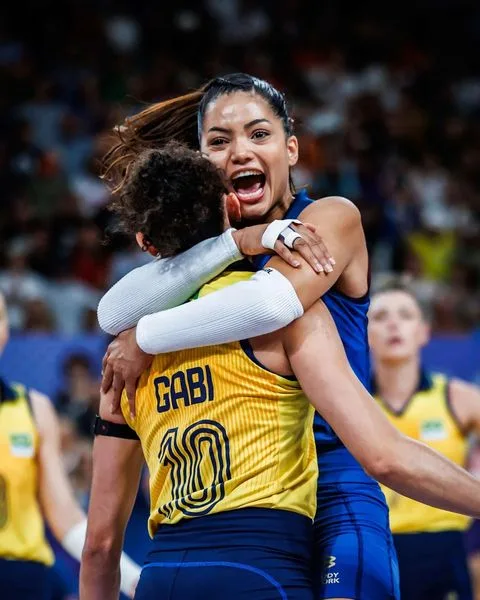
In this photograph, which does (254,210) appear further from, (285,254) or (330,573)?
(330,573)

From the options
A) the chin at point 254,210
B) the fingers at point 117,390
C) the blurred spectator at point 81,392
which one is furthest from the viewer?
the blurred spectator at point 81,392

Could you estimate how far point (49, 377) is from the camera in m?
7.25

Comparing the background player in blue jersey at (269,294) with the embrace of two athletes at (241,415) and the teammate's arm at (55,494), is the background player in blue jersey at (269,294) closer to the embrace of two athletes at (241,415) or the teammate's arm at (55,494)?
the embrace of two athletes at (241,415)

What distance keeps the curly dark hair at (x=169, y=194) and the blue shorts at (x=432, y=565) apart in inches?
126

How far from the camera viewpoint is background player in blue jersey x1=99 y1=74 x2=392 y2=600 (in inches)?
102

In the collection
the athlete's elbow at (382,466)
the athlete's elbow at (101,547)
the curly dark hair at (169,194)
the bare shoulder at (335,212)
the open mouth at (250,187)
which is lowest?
the athlete's elbow at (382,466)

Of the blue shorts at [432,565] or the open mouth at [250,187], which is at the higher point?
the open mouth at [250,187]

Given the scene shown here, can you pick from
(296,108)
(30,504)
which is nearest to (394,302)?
(30,504)

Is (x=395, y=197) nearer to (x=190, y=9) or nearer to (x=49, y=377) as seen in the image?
(x=190, y=9)

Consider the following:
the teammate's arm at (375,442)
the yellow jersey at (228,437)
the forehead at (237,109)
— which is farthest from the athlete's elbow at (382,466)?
the forehead at (237,109)

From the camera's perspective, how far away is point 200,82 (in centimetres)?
1153

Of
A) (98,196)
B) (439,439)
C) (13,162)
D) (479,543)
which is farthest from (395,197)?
(439,439)

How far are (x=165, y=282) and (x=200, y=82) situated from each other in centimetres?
906

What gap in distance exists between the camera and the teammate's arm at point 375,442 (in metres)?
2.46
